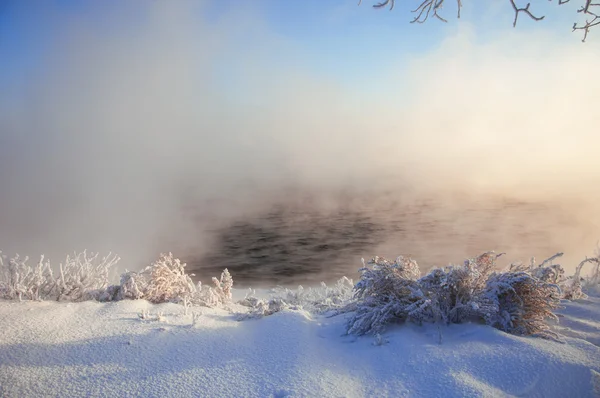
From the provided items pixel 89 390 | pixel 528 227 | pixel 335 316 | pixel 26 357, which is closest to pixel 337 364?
pixel 335 316

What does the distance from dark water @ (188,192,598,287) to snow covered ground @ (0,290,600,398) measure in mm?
4792

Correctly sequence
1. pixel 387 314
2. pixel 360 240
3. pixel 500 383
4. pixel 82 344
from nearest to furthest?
pixel 500 383 → pixel 82 344 → pixel 387 314 → pixel 360 240

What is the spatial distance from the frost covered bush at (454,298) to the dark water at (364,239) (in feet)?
16.1

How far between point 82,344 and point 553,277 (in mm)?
3759

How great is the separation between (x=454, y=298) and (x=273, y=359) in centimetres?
147

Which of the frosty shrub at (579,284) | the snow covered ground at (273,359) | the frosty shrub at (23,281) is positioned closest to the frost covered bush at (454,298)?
the snow covered ground at (273,359)

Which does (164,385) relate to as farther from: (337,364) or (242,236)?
(242,236)

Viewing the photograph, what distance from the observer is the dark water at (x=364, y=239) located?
8.66 metres

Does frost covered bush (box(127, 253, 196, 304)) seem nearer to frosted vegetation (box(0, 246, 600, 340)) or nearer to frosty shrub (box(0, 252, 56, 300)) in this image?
frosted vegetation (box(0, 246, 600, 340))

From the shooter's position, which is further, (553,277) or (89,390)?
(553,277)

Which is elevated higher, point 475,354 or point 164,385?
point 475,354

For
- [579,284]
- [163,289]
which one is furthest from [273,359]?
[579,284]

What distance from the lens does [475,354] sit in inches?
94.1

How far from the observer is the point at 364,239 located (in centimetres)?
1085
